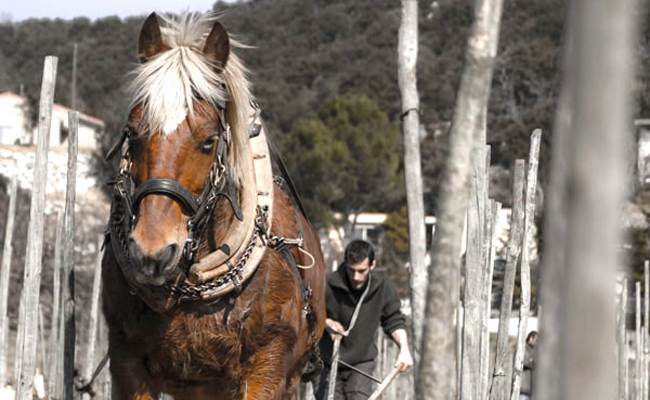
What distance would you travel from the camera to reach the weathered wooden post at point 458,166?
1.66 meters

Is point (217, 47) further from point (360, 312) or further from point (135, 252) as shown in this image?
point (360, 312)

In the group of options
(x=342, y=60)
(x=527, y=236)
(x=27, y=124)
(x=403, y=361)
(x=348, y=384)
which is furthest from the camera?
(x=342, y=60)

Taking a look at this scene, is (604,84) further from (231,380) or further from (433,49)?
(433,49)

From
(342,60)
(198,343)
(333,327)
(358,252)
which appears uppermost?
(342,60)

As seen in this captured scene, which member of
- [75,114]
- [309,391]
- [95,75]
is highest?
[95,75]

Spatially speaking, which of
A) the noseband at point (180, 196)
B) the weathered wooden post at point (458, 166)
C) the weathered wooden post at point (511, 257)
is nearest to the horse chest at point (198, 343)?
the noseband at point (180, 196)

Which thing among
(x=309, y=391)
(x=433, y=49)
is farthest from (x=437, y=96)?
(x=309, y=391)

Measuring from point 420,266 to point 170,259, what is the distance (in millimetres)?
1043

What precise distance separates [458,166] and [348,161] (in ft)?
118

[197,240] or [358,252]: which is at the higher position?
[358,252]

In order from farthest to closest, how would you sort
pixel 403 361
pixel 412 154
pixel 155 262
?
pixel 403 361
pixel 155 262
pixel 412 154

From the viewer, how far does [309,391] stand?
7.43 metres

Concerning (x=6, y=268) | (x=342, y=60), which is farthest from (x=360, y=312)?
(x=342, y=60)

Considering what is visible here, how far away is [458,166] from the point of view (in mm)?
1668
